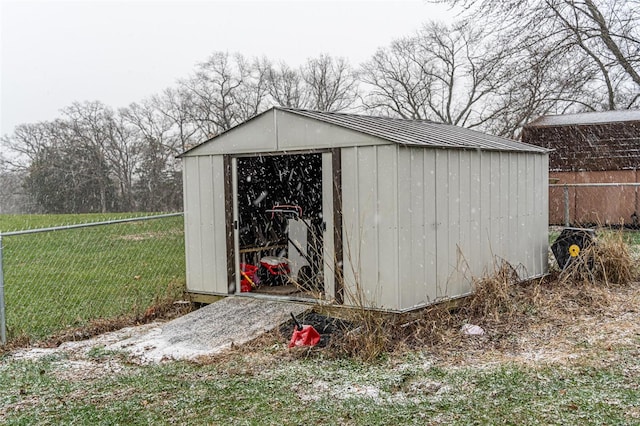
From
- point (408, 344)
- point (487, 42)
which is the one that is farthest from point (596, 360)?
point (487, 42)

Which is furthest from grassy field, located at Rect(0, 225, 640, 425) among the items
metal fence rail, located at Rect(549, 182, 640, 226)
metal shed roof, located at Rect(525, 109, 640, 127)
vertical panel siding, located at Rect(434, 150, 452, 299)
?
metal shed roof, located at Rect(525, 109, 640, 127)

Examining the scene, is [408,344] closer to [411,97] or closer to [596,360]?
[596,360]

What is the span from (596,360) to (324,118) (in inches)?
136

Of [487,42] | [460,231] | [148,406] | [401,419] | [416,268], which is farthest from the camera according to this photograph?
[487,42]

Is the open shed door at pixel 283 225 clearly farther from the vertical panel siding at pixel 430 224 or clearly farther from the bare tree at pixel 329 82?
the bare tree at pixel 329 82

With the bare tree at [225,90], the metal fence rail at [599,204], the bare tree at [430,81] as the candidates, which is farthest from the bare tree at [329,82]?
the metal fence rail at [599,204]

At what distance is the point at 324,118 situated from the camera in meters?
6.61

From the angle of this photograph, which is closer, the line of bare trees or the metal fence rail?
the metal fence rail

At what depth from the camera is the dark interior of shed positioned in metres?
7.68

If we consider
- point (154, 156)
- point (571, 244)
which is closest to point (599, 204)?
point (571, 244)

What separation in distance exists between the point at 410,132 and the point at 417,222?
1195mm

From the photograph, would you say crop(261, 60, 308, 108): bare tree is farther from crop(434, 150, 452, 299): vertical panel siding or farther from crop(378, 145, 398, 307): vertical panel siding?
crop(378, 145, 398, 307): vertical panel siding

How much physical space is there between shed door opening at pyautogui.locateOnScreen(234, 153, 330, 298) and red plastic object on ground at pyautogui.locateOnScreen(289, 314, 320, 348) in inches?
44.1

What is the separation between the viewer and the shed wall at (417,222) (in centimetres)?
605
